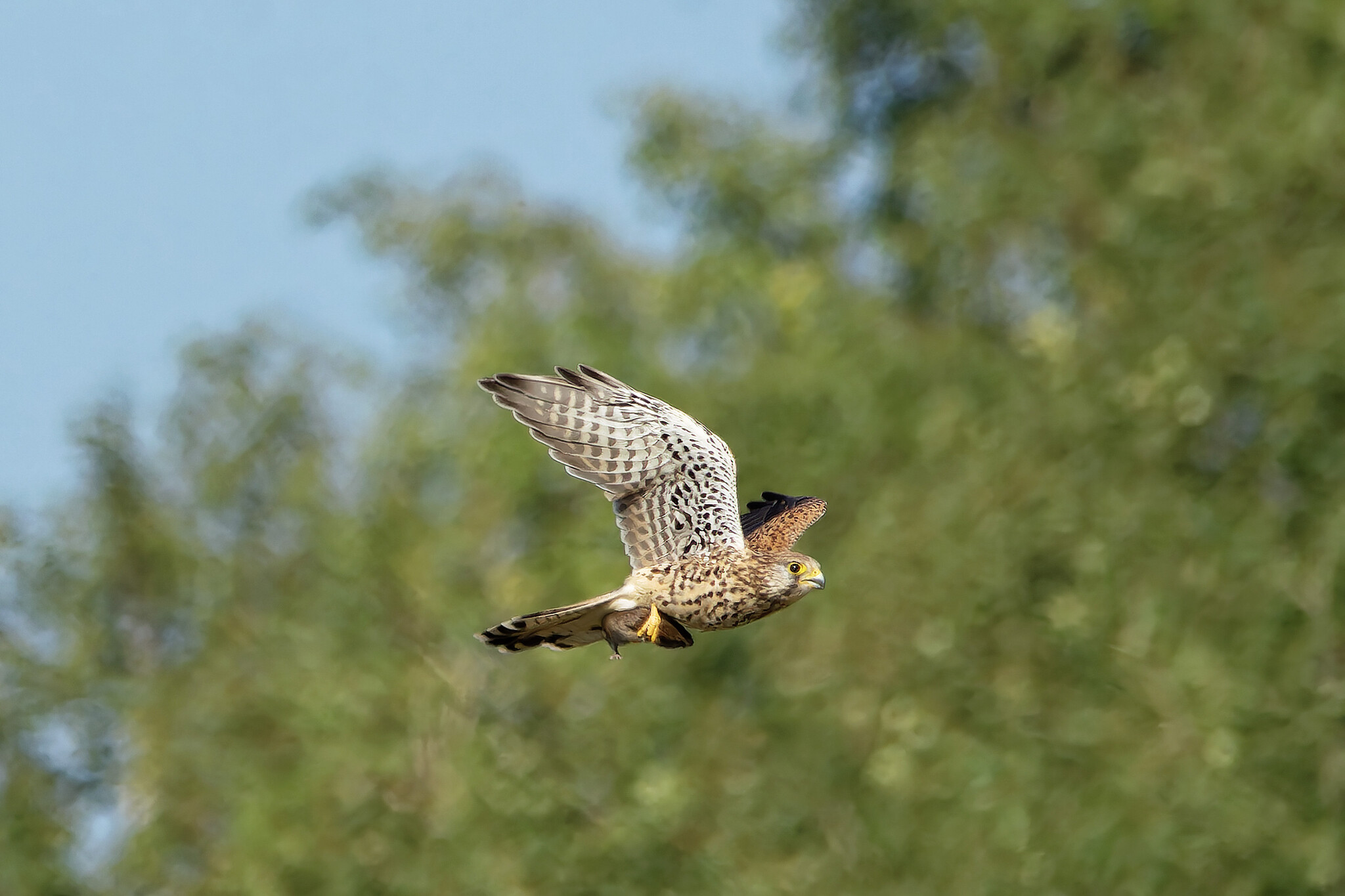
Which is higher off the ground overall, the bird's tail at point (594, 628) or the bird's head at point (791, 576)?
the bird's head at point (791, 576)

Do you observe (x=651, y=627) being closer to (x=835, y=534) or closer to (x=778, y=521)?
(x=778, y=521)

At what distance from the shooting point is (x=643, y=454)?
9.73 m

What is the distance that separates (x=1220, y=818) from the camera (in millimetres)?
17609

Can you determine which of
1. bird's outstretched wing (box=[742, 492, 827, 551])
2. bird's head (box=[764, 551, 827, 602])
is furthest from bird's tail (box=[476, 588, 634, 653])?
bird's outstretched wing (box=[742, 492, 827, 551])

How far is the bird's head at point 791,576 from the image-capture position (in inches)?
369

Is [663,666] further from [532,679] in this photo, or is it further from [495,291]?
[495,291]

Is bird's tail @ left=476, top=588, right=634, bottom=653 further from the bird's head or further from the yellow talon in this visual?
the bird's head

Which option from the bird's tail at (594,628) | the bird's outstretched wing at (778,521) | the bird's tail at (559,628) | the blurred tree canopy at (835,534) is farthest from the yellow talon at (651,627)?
the blurred tree canopy at (835,534)

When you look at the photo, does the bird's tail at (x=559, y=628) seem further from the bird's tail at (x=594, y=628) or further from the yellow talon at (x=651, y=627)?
the yellow talon at (x=651, y=627)

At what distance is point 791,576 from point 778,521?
1.44 meters

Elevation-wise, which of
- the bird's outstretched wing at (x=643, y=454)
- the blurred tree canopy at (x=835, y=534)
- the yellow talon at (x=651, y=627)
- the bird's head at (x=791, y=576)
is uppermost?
the blurred tree canopy at (x=835, y=534)

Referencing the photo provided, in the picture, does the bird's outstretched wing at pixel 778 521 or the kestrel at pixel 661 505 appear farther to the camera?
the bird's outstretched wing at pixel 778 521

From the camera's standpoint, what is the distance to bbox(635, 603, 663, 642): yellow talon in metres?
9.12

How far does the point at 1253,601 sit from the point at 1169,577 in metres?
0.69
